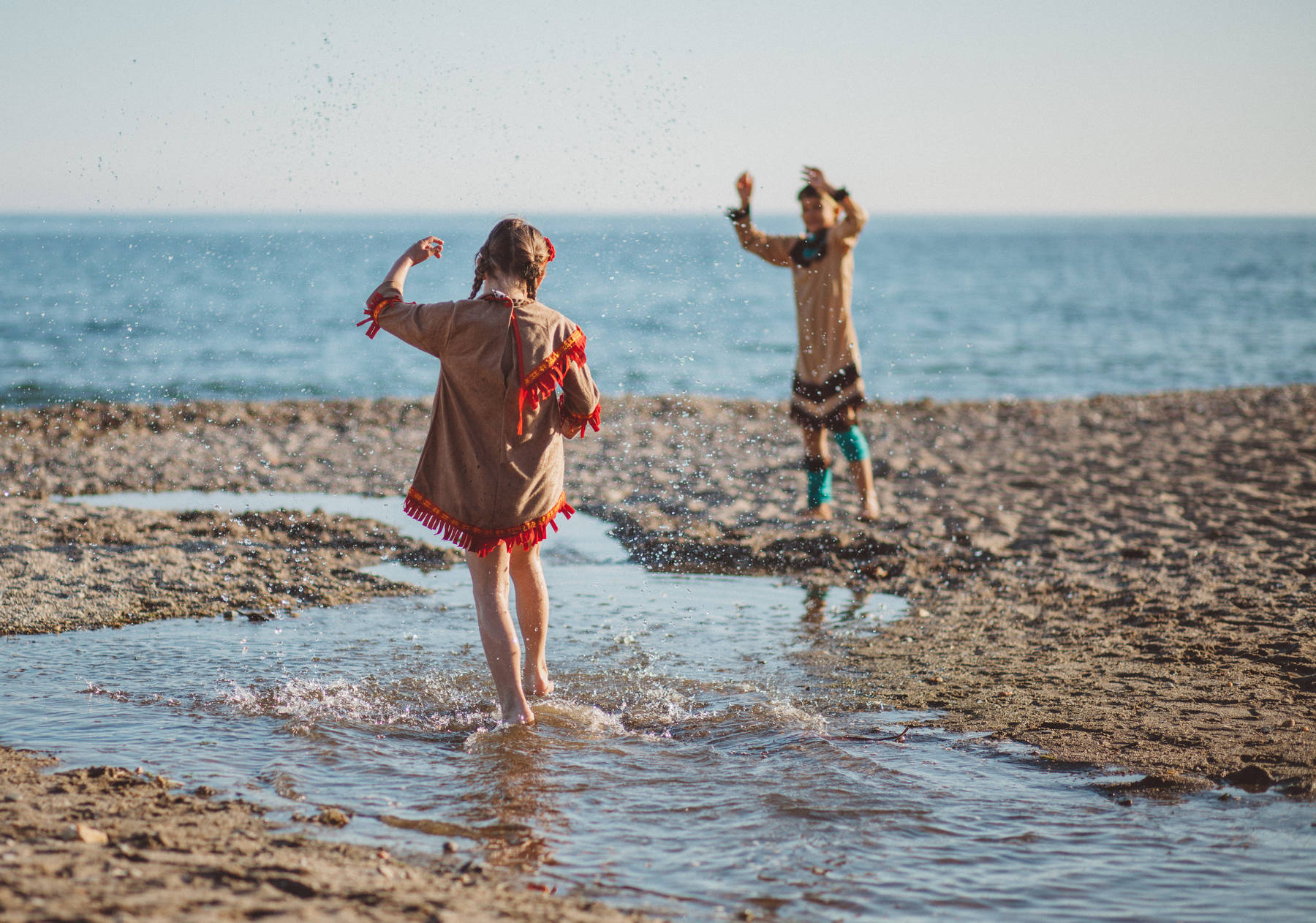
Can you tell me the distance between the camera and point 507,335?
3.98 metres

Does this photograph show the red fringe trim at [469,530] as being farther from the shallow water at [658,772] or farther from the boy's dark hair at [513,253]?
the boy's dark hair at [513,253]

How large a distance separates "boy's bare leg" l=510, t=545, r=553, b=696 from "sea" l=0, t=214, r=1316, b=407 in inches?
52.6

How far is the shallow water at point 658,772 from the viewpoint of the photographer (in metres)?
3.01

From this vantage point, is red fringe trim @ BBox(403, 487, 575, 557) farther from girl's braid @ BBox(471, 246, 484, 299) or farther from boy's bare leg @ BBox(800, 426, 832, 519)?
boy's bare leg @ BBox(800, 426, 832, 519)

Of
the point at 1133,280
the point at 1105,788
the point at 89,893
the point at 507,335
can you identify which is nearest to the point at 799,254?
the point at 507,335

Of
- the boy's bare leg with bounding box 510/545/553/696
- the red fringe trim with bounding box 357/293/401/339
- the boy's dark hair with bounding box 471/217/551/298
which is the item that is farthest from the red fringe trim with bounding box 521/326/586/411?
the boy's bare leg with bounding box 510/545/553/696

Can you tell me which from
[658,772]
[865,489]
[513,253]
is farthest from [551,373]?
[865,489]

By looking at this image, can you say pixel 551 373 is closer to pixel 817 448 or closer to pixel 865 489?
pixel 817 448

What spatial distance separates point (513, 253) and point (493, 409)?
569 mm

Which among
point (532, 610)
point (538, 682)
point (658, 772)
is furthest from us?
point (538, 682)

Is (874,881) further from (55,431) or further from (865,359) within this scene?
(865,359)

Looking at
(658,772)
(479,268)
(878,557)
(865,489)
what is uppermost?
(479,268)

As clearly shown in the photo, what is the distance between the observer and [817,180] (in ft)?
23.0

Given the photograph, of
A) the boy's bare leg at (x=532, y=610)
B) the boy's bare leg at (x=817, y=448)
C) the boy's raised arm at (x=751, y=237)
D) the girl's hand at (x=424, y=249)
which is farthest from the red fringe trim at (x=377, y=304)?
the boy's bare leg at (x=817, y=448)
